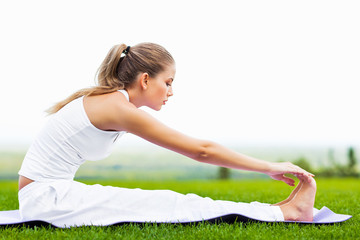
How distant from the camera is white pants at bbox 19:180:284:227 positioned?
288 cm

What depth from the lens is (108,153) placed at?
3133 mm

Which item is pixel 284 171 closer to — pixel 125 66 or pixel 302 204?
pixel 302 204

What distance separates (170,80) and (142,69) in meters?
0.27

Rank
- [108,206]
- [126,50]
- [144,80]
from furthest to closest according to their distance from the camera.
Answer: [126,50] < [144,80] < [108,206]

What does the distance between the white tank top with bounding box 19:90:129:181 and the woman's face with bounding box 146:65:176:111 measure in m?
0.24

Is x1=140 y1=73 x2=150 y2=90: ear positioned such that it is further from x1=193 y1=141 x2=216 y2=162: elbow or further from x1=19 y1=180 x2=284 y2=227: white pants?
x1=19 y1=180 x2=284 y2=227: white pants

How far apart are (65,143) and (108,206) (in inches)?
22.0

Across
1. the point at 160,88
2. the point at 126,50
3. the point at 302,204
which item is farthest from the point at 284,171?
the point at 126,50

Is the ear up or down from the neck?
up

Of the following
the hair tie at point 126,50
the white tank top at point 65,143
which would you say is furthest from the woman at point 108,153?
the hair tie at point 126,50

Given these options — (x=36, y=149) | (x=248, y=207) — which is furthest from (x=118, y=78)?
(x=248, y=207)

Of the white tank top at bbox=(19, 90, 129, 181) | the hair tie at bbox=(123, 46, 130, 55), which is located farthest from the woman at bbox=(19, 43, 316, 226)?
the hair tie at bbox=(123, 46, 130, 55)

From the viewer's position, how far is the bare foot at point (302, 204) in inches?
Result: 122

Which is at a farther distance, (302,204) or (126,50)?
(126,50)
